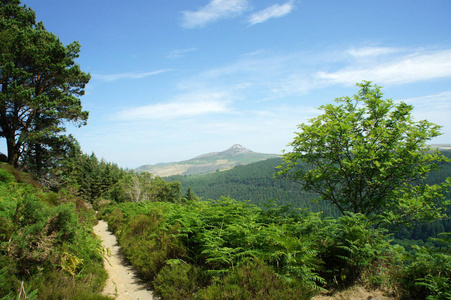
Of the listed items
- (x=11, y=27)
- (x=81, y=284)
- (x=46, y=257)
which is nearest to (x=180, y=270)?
(x=81, y=284)

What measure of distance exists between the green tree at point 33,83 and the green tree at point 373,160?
1673 centimetres

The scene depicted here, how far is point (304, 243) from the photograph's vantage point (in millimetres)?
4906

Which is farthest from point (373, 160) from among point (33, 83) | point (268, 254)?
point (33, 83)

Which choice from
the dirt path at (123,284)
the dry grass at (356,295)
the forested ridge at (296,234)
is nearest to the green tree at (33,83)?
the forested ridge at (296,234)

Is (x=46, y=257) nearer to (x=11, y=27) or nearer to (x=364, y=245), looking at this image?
(x=364, y=245)

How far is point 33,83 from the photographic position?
1647 centimetres

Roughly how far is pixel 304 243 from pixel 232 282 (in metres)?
1.72

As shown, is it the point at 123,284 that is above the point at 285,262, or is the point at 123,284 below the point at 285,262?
below

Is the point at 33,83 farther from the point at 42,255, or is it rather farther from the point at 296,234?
the point at 296,234

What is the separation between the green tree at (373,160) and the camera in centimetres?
712

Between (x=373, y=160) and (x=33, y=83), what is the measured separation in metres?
21.4

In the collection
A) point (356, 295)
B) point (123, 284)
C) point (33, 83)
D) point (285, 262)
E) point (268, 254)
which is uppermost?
point (33, 83)

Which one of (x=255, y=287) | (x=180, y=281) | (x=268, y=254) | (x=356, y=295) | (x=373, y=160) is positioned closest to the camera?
(x=255, y=287)

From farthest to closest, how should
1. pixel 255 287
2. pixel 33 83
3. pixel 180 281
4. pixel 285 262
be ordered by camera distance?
1. pixel 33 83
2. pixel 180 281
3. pixel 285 262
4. pixel 255 287
